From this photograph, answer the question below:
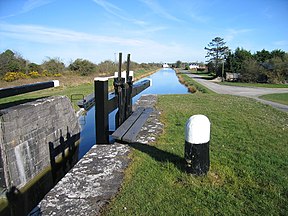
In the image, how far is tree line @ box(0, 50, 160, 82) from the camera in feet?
85.2

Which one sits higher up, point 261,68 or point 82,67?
point 82,67

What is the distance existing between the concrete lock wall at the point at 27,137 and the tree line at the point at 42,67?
20.2m

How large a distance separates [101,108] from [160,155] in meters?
1.37

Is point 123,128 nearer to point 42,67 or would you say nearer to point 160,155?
point 160,155

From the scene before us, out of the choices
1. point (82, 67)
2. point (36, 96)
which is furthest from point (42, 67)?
point (36, 96)

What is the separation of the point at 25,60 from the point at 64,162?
28560mm

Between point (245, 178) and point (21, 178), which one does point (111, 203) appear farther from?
point (21, 178)

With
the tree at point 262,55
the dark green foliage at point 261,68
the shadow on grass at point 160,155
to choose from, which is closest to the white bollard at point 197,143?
the shadow on grass at point 160,155

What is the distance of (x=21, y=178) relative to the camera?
4930 mm

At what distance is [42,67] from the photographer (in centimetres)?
3262

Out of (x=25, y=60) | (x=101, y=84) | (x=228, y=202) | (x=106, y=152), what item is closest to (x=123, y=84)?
(x=101, y=84)

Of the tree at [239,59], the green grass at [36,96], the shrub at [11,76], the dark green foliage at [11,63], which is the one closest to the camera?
the green grass at [36,96]

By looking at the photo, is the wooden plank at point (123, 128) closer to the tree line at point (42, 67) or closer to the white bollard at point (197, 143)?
the white bollard at point (197, 143)

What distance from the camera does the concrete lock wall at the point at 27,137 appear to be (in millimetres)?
4570
